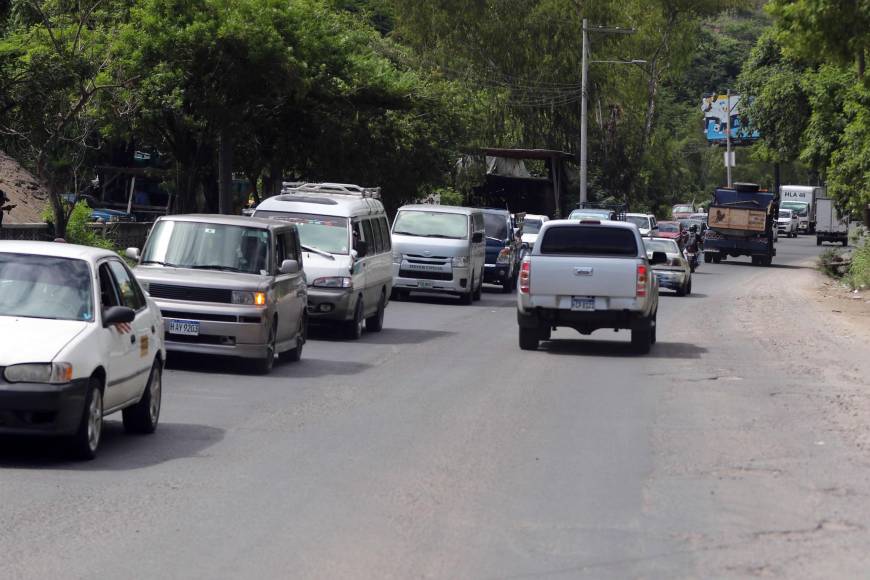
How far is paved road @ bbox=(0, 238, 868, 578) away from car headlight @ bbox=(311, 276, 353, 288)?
3.61 metres

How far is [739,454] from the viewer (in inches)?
448

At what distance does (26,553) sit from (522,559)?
8.36 feet

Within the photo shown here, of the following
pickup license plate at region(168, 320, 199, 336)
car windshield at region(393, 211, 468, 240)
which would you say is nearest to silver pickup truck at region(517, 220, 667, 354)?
pickup license plate at region(168, 320, 199, 336)

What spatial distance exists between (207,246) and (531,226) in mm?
28187

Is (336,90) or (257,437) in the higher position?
(336,90)

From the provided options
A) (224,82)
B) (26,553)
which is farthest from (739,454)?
(224,82)

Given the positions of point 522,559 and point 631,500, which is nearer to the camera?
point 522,559

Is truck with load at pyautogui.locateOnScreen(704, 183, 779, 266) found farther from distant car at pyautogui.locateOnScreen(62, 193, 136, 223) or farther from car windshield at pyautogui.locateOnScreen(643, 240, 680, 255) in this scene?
distant car at pyautogui.locateOnScreen(62, 193, 136, 223)

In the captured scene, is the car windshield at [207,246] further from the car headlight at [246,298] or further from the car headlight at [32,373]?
the car headlight at [32,373]

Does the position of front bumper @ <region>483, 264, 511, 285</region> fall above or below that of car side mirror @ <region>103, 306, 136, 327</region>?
below

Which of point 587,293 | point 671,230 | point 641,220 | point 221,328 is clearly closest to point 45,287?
point 221,328

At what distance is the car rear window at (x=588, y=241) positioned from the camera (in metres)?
A: 21.5

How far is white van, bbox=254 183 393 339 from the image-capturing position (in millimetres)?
21422

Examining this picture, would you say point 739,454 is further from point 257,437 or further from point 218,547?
point 218,547
